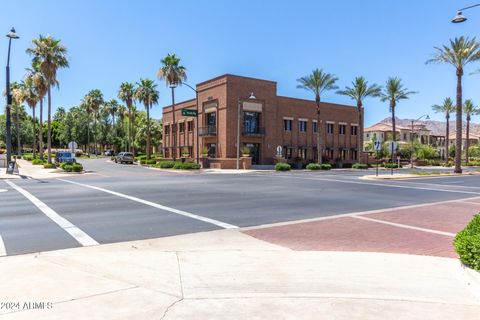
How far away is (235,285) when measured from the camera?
199 inches

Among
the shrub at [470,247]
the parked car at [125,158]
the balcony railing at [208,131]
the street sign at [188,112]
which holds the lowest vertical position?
the shrub at [470,247]

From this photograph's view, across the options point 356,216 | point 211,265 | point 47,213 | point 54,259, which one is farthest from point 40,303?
point 356,216

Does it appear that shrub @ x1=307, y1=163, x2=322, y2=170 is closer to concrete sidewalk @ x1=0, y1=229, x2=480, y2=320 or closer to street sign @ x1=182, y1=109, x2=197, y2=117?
street sign @ x1=182, y1=109, x2=197, y2=117

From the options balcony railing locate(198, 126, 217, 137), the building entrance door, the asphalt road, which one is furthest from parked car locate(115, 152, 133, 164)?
the asphalt road

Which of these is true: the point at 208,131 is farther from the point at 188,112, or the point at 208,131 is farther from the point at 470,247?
the point at 470,247

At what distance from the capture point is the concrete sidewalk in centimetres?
414

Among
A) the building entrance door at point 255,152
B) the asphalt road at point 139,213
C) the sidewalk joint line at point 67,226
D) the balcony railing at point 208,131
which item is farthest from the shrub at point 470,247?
the building entrance door at point 255,152

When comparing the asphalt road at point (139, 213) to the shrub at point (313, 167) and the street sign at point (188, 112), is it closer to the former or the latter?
the street sign at point (188, 112)

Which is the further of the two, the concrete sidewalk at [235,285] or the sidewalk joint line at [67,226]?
the sidewalk joint line at [67,226]

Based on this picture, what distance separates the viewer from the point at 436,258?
6.65m

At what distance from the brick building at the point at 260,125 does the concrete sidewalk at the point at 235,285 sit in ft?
115

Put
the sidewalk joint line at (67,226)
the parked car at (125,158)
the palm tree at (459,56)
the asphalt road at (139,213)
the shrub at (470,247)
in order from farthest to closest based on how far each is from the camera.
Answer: the parked car at (125,158) < the palm tree at (459,56) < the asphalt road at (139,213) < the sidewalk joint line at (67,226) < the shrub at (470,247)

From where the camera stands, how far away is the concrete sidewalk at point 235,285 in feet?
13.6

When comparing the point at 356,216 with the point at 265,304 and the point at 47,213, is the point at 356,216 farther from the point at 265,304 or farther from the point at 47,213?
the point at 47,213
